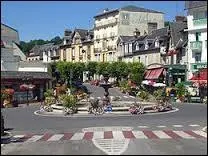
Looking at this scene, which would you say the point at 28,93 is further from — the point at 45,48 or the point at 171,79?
the point at 45,48

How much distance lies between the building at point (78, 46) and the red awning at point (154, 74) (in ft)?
114

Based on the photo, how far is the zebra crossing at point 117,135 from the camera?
90.7 ft

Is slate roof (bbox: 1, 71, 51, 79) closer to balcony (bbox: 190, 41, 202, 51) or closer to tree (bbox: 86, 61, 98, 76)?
balcony (bbox: 190, 41, 202, 51)

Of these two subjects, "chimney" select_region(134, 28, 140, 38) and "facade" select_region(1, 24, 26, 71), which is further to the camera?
"chimney" select_region(134, 28, 140, 38)

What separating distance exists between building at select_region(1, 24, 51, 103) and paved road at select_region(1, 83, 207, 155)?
27214 millimetres

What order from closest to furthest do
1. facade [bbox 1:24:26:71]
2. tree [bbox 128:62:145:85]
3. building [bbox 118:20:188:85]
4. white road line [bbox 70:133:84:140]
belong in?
white road line [bbox 70:133:84:140] < building [bbox 118:20:188:85] < facade [bbox 1:24:26:71] < tree [bbox 128:62:145:85]

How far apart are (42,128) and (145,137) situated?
968 centimetres

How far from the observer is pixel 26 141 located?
89.1ft

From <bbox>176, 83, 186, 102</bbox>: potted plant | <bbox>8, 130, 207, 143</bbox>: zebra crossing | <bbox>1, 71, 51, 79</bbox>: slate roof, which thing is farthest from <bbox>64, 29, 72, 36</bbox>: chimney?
<bbox>8, 130, 207, 143</bbox>: zebra crossing

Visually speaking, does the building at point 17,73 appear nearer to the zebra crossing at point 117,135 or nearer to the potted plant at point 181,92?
the potted plant at point 181,92

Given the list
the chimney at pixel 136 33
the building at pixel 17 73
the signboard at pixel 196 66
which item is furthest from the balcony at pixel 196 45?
the chimney at pixel 136 33

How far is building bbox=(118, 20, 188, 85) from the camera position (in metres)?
79.7

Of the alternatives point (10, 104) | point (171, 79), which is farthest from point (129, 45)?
point (10, 104)

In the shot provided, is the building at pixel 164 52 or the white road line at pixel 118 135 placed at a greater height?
the building at pixel 164 52
